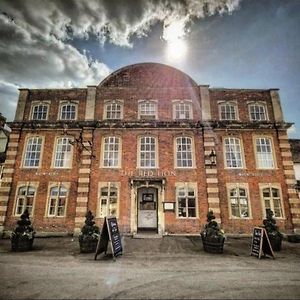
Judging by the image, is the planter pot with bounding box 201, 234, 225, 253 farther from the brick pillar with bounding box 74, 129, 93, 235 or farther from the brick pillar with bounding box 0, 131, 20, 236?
the brick pillar with bounding box 0, 131, 20, 236

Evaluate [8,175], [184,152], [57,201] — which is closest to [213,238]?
[184,152]

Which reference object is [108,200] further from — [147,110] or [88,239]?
[147,110]

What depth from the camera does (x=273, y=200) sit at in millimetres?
14711

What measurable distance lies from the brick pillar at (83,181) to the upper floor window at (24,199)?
10.8 ft

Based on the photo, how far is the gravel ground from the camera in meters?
5.34

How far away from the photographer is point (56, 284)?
5.84 meters

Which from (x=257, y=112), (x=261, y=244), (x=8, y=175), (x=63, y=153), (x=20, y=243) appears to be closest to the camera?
(x=261, y=244)

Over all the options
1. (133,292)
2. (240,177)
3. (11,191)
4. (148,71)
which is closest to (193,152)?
(240,177)

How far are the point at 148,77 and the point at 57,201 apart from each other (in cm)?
1170

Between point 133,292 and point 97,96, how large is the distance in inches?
569

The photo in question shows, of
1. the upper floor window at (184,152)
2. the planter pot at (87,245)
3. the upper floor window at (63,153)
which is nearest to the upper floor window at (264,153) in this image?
the upper floor window at (184,152)

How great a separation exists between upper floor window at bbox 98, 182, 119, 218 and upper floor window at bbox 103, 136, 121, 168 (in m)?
1.48

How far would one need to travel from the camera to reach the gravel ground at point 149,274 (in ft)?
17.5

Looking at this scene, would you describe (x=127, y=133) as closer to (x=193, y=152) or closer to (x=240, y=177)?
(x=193, y=152)
